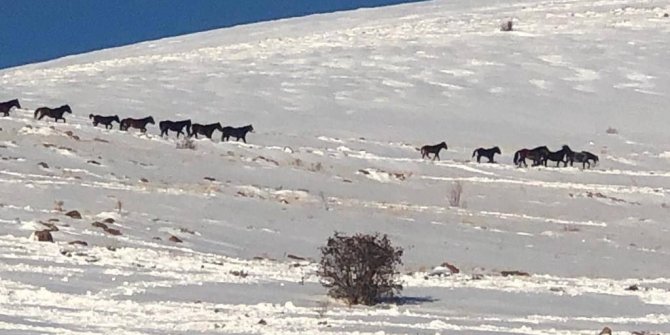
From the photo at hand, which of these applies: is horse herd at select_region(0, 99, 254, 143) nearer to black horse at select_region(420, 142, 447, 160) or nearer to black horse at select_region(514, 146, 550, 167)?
black horse at select_region(420, 142, 447, 160)

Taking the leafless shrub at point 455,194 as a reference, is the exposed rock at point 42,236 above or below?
below

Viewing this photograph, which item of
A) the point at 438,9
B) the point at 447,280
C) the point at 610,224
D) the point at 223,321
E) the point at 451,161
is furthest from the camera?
the point at 438,9

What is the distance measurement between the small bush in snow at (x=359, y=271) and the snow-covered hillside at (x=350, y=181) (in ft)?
0.89

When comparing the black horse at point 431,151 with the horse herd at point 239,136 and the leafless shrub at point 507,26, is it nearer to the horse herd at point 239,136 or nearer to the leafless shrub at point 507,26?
the horse herd at point 239,136

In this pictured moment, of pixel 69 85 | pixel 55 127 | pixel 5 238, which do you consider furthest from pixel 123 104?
pixel 5 238

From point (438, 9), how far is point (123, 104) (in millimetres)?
35056

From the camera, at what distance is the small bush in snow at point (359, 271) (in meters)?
15.4

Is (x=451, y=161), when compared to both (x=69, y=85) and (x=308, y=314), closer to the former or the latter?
(x=69, y=85)

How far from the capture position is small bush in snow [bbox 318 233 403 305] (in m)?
15.4

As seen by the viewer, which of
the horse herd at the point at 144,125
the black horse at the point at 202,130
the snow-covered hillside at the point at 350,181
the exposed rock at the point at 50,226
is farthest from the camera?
the black horse at the point at 202,130

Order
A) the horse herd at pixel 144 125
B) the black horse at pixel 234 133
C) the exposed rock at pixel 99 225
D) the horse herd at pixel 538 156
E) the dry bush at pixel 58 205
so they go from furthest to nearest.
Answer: the black horse at pixel 234 133 < the horse herd at pixel 538 156 < the horse herd at pixel 144 125 < the dry bush at pixel 58 205 < the exposed rock at pixel 99 225

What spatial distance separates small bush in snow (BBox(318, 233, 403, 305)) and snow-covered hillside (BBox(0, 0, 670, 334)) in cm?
27

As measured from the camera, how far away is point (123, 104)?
4553 cm

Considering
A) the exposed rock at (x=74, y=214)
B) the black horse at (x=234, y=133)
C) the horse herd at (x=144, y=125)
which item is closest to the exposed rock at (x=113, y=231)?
the exposed rock at (x=74, y=214)
